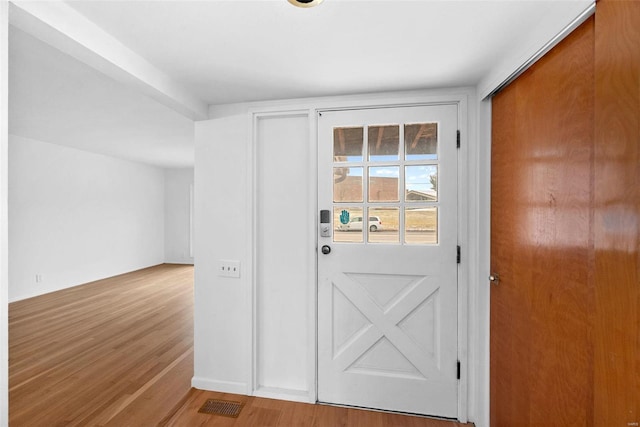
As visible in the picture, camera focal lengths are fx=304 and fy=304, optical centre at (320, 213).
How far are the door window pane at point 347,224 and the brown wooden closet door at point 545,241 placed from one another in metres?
0.84

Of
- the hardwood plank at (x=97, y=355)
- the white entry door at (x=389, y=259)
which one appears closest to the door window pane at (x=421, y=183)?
the white entry door at (x=389, y=259)

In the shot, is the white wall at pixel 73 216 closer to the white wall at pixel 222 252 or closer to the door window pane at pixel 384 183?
the white wall at pixel 222 252

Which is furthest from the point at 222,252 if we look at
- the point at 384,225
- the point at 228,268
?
the point at 384,225

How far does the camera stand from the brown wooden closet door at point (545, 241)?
→ 3.66ft

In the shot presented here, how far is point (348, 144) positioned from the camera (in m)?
2.15

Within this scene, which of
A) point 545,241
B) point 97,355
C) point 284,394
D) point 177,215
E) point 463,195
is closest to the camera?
point 545,241

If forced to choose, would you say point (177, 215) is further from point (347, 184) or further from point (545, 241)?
point (545, 241)

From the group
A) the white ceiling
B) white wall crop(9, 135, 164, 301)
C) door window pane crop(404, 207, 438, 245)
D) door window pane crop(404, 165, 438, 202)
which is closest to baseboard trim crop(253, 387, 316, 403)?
door window pane crop(404, 207, 438, 245)

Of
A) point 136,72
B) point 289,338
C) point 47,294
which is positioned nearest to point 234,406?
point 289,338

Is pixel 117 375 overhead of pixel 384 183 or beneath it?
beneath

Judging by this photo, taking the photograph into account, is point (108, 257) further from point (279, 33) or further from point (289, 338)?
point (279, 33)

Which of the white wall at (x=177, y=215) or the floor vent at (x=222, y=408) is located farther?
the white wall at (x=177, y=215)

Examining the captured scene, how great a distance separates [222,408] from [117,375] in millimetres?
1078

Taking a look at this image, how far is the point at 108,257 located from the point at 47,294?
4.44 ft
